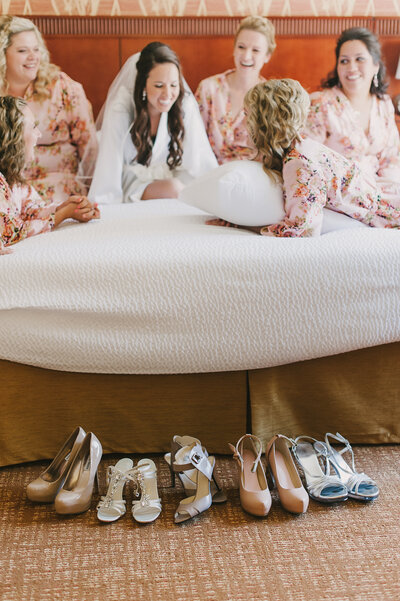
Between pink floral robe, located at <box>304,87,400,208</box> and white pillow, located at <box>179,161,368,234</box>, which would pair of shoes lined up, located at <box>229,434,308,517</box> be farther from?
pink floral robe, located at <box>304,87,400,208</box>

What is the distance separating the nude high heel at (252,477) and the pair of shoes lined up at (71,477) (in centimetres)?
33

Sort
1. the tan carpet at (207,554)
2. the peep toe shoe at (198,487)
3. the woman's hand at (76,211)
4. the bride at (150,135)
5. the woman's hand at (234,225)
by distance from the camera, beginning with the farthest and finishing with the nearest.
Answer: the bride at (150,135) < the woman's hand at (76,211) < the woman's hand at (234,225) < the peep toe shoe at (198,487) < the tan carpet at (207,554)

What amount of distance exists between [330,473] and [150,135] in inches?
61.6

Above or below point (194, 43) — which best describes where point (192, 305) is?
below

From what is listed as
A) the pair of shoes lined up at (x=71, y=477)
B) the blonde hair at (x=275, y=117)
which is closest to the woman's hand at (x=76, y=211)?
the blonde hair at (x=275, y=117)

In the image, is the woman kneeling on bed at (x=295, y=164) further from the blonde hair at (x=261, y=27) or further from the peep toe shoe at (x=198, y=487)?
the blonde hair at (x=261, y=27)

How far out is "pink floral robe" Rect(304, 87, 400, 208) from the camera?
251 cm

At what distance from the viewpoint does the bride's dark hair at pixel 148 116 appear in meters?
2.45

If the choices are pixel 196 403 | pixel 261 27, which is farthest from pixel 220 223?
pixel 261 27

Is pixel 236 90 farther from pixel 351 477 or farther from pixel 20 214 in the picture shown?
pixel 351 477

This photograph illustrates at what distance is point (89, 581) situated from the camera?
3.84 feet

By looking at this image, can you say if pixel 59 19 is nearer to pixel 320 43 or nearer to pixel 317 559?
pixel 320 43

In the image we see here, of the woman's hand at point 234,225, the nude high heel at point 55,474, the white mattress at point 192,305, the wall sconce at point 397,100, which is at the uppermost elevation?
the wall sconce at point 397,100

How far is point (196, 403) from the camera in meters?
1.58
